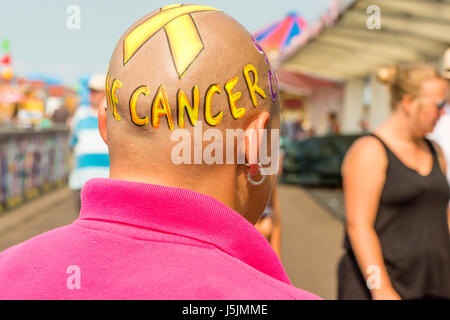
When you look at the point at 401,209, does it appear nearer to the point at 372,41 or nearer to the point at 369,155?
the point at 369,155

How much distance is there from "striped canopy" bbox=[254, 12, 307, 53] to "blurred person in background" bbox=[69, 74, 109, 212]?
1191 centimetres

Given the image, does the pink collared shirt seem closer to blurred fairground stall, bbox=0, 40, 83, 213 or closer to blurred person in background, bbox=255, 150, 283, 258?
blurred person in background, bbox=255, 150, 283, 258

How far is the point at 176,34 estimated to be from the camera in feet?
3.25

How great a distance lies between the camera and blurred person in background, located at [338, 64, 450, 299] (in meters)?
2.55

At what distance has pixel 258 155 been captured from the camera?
3.42ft

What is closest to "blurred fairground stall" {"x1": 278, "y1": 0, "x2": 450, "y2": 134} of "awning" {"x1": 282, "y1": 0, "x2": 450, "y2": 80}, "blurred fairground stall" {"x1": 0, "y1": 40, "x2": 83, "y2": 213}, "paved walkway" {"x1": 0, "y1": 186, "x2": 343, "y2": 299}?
"awning" {"x1": 282, "y1": 0, "x2": 450, "y2": 80}

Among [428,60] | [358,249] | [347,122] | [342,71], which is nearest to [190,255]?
[358,249]

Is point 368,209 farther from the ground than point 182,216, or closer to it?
closer to it

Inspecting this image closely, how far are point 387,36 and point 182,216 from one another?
7785 mm

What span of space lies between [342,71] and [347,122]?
3205mm

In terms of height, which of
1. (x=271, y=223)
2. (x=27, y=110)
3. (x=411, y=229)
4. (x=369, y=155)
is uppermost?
(x=369, y=155)

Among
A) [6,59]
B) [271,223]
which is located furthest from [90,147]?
[6,59]

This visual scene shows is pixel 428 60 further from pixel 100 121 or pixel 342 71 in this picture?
pixel 100 121

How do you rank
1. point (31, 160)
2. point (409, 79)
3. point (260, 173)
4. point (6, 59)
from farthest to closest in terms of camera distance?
1. point (6, 59)
2. point (31, 160)
3. point (409, 79)
4. point (260, 173)
